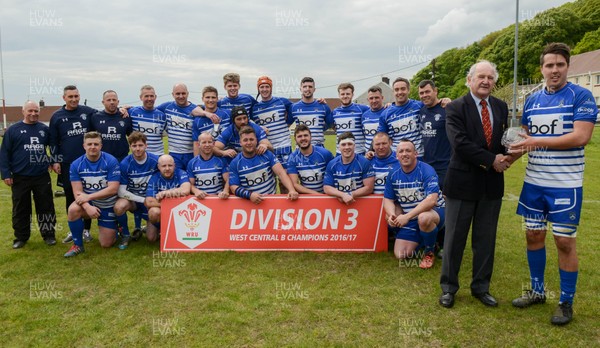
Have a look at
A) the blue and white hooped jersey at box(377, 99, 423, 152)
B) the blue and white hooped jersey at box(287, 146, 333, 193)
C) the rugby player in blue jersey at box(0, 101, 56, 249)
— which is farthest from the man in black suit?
the rugby player in blue jersey at box(0, 101, 56, 249)

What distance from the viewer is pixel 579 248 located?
5.90 metres

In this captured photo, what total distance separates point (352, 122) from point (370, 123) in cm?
35

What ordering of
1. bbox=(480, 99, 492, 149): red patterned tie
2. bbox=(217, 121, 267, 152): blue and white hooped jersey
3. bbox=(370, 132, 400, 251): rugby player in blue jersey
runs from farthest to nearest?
bbox=(217, 121, 267, 152): blue and white hooped jersey < bbox=(370, 132, 400, 251): rugby player in blue jersey < bbox=(480, 99, 492, 149): red patterned tie

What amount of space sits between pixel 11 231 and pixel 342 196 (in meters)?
5.85

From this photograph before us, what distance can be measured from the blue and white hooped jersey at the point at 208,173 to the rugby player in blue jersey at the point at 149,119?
100 centimetres

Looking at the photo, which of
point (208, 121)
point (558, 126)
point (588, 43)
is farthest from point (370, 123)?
point (588, 43)

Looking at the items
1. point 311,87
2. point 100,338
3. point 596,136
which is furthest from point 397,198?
point 596,136

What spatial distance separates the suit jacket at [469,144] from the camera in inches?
150

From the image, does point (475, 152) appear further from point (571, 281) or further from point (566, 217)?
point (571, 281)

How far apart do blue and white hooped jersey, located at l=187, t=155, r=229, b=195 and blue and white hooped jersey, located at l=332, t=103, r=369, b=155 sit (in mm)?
2024

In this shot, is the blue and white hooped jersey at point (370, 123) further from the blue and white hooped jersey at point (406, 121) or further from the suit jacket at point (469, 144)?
the suit jacket at point (469, 144)

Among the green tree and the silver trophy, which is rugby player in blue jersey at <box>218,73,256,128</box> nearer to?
the silver trophy

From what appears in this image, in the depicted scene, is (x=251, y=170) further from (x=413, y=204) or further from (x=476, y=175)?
(x=476, y=175)

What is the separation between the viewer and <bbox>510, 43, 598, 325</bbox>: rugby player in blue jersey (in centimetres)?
356
